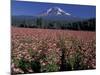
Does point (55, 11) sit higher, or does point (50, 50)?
point (55, 11)

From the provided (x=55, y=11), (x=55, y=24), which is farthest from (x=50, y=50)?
(x=55, y=11)

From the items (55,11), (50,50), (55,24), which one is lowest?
(50,50)

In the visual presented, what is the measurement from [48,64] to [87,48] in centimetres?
61

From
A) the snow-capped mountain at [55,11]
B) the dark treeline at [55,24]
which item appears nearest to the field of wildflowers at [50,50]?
the dark treeline at [55,24]

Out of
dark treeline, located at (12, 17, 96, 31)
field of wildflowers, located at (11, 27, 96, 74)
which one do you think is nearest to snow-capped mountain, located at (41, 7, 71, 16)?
dark treeline, located at (12, 17, 96, 31)

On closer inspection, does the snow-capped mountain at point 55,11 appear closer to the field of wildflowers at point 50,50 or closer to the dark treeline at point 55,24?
the dark treeline at point 55,24

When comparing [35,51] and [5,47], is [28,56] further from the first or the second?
[5,47]

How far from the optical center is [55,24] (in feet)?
9.73

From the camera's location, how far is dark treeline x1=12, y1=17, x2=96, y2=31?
283 centimetres

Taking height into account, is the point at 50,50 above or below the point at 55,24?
below

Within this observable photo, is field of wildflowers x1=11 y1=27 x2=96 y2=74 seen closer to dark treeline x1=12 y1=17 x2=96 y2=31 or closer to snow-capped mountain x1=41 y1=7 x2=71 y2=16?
dark treeline x1=12 y1=17 x2=96 y2=31

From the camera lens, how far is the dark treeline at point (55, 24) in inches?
111

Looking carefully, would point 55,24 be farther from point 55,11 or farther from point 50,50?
point 50,50

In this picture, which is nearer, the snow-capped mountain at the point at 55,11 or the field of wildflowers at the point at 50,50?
the field of wildflowers at the point at 50,50
